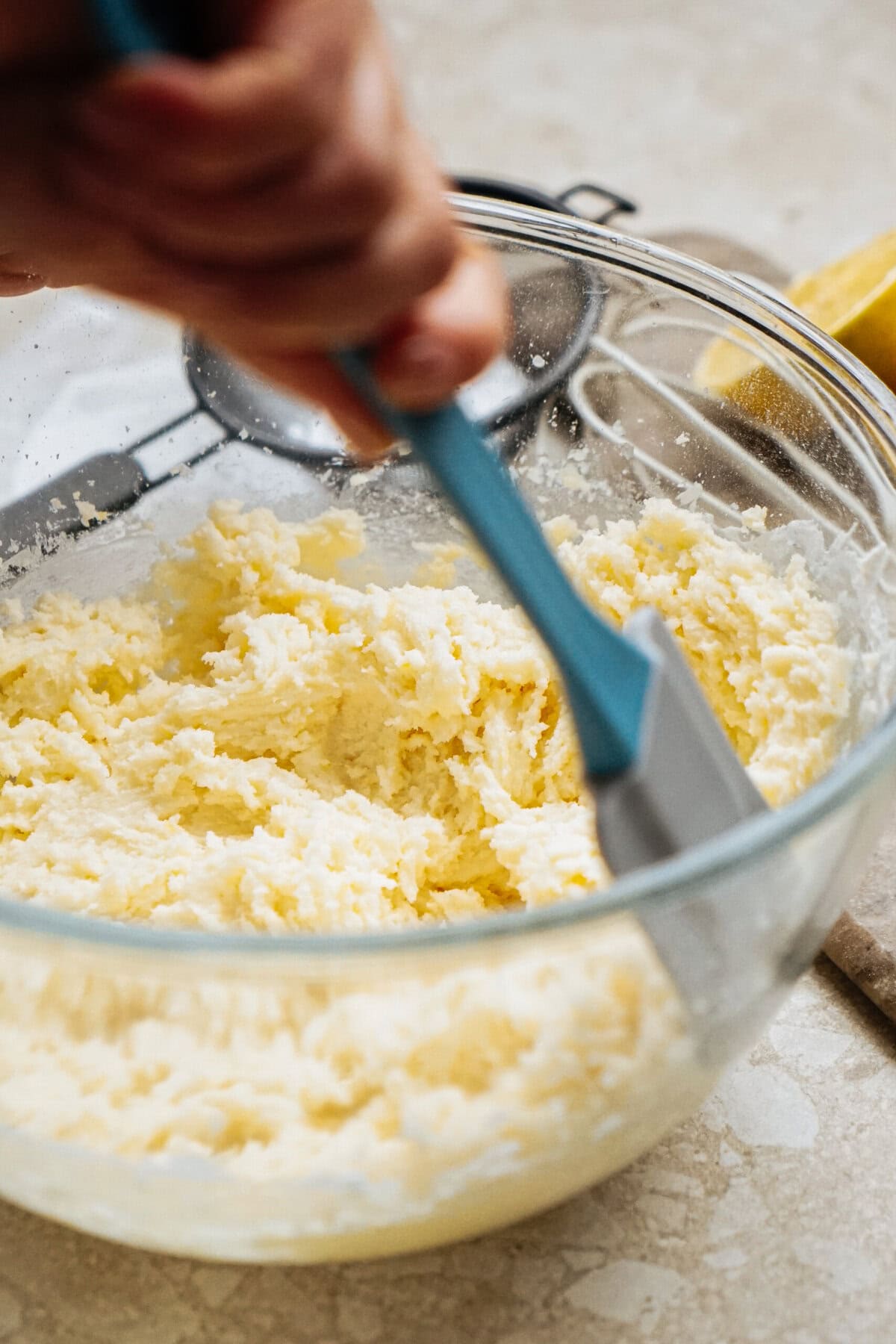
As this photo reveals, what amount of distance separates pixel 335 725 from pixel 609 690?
36cm

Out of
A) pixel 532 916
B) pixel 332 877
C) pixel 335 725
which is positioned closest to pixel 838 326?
pixel 335 725

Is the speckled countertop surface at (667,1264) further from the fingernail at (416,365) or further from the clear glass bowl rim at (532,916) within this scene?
the fingernail at (416,365)

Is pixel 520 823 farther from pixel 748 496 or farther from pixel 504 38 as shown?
pixel 504 38

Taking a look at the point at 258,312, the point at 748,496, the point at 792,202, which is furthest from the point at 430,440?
the point at 792,202

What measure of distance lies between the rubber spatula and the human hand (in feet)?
0.08

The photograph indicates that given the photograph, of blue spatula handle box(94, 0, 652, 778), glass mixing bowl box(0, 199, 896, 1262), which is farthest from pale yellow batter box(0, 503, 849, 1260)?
blue spatula handle box(94, 0, 652, 778)

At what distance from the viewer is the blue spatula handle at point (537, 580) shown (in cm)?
56

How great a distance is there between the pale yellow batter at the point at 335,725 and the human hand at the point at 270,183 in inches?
13.2

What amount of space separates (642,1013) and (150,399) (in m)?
0.62

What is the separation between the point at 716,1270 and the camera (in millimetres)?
688

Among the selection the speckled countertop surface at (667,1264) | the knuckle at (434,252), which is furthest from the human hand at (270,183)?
the speckled countertop surface at (667,1264)

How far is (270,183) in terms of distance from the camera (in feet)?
1.54

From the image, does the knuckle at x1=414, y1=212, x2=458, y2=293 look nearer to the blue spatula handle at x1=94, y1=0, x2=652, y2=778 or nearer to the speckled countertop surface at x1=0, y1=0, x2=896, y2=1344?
the blue spatula handle at x1=94, y1=0, x2=652, y2=778

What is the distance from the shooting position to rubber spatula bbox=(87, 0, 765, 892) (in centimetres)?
57
